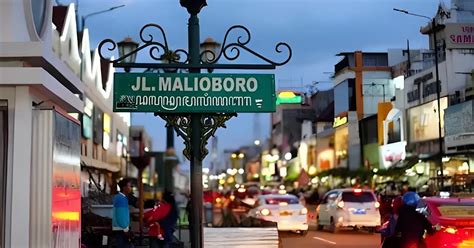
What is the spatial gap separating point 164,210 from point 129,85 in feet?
17.2

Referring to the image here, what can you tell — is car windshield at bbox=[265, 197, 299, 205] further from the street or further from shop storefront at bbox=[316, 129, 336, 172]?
shop storefront at bbox=[316, 129, 336, 172]

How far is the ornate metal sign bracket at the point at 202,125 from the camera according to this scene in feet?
29.6

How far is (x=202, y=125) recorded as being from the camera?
9141mm

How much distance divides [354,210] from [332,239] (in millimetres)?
2578

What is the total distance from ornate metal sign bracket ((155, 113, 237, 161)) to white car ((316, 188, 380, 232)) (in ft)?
51.8

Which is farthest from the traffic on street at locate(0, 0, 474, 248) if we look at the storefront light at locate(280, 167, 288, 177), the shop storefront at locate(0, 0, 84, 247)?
the storefront light at locate(280, 167, 288, 177)

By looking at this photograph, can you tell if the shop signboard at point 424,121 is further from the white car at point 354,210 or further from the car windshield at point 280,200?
the car windshield at point 280,200

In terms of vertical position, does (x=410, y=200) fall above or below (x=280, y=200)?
above

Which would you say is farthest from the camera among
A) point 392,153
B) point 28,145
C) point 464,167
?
point 392,153

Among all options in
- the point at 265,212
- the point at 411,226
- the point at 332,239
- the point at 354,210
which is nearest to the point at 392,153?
the point at 354,210

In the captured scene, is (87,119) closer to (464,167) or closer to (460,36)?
(460,36)

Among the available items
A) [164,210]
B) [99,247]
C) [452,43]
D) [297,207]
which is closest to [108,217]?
[99,247]

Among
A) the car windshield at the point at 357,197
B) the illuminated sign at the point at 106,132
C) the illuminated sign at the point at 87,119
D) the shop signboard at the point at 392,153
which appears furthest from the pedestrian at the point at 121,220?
the shop signboard at the point at 392,153

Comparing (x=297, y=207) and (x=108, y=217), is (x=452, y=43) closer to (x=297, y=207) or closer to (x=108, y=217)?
(x=297, y=207)
